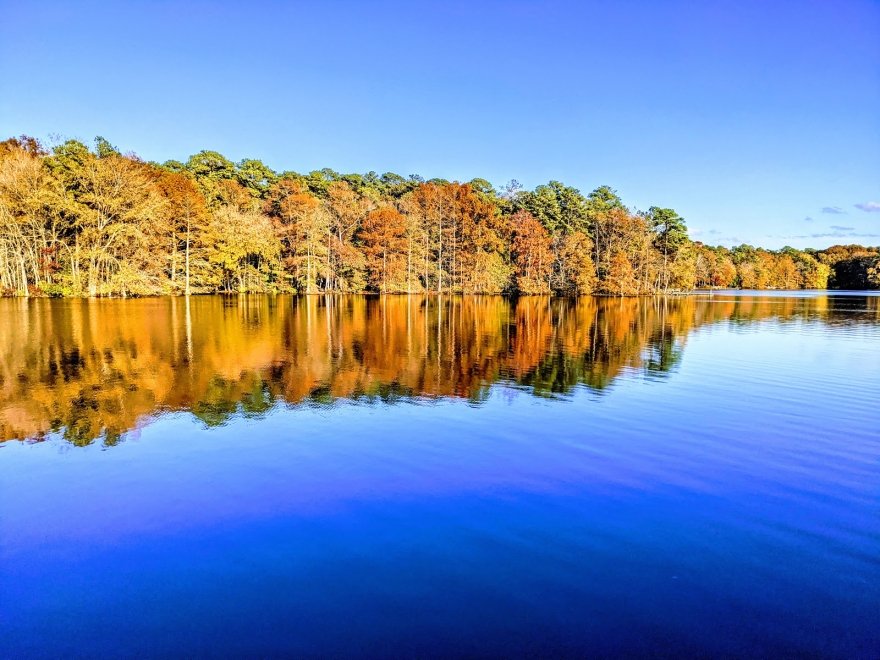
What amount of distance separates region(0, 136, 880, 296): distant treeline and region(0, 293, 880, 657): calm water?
1401 inches

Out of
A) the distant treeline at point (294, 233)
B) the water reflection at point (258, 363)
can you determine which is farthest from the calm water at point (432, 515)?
the distant treeline at point (294, 233)

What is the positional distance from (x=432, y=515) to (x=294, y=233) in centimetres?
5884

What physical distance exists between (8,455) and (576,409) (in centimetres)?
931

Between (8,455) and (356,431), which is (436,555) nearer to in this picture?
(356,431)

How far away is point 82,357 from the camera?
14.8 m

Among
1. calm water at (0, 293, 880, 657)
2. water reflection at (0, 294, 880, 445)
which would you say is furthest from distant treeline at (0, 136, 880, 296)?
calm water at (0, 293, 880, 657)

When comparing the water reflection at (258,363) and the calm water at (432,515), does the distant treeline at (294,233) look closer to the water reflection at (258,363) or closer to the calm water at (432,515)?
the water reflection at (258,363)

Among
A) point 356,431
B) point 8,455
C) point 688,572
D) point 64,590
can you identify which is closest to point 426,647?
point 688,572

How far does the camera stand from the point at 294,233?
6053cm

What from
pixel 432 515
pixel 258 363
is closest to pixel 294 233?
pixel 258 363

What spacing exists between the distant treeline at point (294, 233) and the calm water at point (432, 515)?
1401 inches

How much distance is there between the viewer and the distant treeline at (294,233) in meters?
41.9

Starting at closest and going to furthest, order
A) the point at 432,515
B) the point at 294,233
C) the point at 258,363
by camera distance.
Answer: the point at 432,515 → the point at 258,363 → the point at 294,233

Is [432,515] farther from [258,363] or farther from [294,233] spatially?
[294,233]
